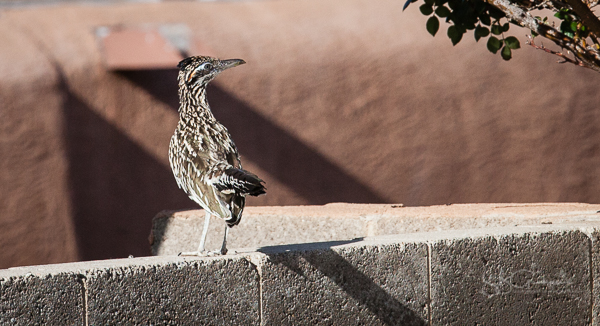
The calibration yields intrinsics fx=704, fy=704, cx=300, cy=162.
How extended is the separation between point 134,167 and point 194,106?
452 centimetres

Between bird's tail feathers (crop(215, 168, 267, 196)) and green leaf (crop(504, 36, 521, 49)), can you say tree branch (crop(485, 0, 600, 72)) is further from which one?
bird's tail feathers (crop(215, 168, 267, 196))

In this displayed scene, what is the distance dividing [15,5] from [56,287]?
6245 mm

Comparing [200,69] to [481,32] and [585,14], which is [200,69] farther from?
[585,14]

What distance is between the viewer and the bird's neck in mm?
3436

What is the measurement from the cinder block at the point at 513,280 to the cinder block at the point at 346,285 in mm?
133

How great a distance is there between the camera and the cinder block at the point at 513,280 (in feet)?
11.7

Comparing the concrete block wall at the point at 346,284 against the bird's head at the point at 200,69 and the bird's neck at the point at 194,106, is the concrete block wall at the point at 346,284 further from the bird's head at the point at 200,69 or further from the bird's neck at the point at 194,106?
the bird's head at the point at 200,69

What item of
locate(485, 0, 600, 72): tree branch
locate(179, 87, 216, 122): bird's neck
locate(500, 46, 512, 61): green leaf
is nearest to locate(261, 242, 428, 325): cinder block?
locate(179, 87, 216, 122): bird's neck

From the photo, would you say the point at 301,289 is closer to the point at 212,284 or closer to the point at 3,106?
the point at 212,284

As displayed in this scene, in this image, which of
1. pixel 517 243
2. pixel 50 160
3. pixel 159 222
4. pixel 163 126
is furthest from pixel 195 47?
pixel 517 243

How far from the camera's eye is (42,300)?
2703 mm

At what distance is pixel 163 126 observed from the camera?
785 cm

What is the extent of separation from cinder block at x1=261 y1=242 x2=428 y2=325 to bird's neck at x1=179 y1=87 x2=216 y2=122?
749 mm

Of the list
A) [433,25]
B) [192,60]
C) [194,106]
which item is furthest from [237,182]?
[433,25]
